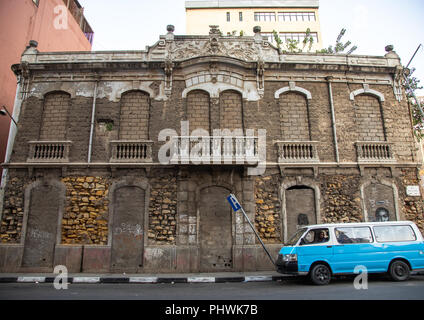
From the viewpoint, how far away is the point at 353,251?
862cm

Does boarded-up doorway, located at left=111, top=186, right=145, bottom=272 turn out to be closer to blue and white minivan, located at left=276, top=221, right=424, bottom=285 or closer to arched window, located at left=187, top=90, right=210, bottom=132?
arched window, located at left=187, top=90, right=210, bottom=132

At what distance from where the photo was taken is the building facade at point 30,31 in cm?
1511

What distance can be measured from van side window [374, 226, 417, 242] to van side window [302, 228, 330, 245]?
5.16 ft

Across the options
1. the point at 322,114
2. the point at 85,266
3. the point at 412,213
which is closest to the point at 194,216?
the point at 85,266

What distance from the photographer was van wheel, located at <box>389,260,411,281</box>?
28.3 feet

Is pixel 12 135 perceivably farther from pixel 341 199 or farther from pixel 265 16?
pixel 265 16

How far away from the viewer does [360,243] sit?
28.7 ft

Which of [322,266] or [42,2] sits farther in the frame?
[42,2]

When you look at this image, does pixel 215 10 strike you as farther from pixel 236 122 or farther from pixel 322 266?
pixel 322 266

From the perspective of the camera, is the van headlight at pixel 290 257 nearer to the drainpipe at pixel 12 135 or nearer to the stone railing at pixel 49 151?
the stone railing at pixel 49 151

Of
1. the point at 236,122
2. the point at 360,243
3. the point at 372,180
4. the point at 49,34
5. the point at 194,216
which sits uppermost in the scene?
the point at 49,34

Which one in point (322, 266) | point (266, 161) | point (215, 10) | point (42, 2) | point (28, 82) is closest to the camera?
point (322, 266)

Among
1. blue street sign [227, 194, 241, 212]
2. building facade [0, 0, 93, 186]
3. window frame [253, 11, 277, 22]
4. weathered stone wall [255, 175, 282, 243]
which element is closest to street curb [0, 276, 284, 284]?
weathered stone wall [255, 175, 282, 243]

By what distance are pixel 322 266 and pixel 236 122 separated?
7063 mm
